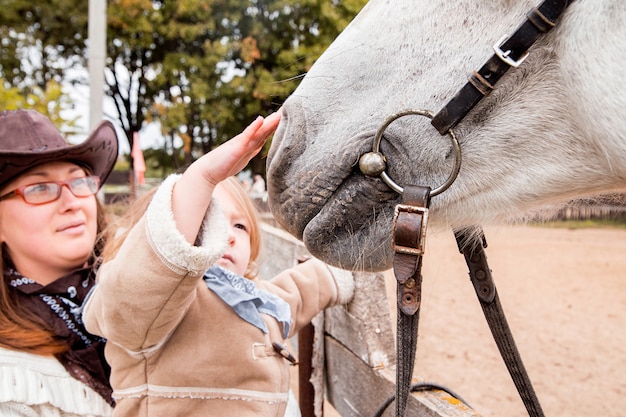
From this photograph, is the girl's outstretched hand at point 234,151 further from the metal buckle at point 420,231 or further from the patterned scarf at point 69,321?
the patterned scarf at point 69,321

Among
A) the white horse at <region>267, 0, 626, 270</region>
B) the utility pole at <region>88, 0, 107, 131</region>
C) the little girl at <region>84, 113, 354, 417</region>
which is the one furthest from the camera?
the utility pole at <region>88, 0, 107, 131</region>

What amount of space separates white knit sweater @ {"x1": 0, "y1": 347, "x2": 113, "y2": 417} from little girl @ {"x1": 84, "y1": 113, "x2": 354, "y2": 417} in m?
0.28

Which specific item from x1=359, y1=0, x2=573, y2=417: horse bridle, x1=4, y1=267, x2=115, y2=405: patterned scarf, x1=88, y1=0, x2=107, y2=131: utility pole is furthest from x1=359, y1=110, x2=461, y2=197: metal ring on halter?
x1=88, y1=0, x2=107, y2=131: utility pole

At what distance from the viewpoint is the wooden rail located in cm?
122

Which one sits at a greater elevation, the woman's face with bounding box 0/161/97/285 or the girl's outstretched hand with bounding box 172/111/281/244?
the girl's outstretched hand with bounding box 172/111/281/244

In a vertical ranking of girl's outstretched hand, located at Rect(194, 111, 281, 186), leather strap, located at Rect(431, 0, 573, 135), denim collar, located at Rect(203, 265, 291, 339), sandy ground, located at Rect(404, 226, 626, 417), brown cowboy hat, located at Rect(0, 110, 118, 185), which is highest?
leather strap, located at Rect(431, 0, 573, 135)

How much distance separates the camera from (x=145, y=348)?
127 cm

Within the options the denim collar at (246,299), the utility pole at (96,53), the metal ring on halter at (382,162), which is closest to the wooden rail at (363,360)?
the denim collar at (246,299)

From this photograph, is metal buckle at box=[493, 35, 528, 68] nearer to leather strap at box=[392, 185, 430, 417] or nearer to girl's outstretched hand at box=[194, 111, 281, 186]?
leather strap at box=[392, 185, 430, 417]

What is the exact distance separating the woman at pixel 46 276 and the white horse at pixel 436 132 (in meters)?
0.82

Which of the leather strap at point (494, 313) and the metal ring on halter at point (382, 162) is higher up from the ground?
the metal ring on halter at point (382, 162)

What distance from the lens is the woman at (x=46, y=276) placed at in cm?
152

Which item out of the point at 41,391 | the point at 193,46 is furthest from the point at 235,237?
the point at 193,46

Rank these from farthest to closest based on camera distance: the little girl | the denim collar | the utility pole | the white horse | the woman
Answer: the utility pole → the woman → the denim collar → the little girl → the white horse
